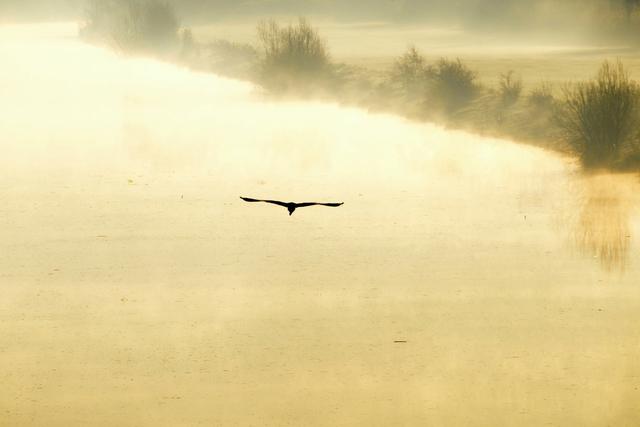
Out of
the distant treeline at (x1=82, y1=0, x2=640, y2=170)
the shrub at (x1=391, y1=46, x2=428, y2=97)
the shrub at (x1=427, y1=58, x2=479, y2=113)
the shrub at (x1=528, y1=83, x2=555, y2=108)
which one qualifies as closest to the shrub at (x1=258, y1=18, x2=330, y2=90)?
the distant treeline at (x1=82, y1=0, x2=640, y2=170)

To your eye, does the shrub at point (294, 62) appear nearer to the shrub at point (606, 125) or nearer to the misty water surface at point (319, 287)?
the misty water surface at point (319, 287)

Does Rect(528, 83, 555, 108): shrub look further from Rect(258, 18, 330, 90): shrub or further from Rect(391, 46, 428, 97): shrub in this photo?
Rect(258, 18, 330, 90): shrub

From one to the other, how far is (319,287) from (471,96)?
1556cm

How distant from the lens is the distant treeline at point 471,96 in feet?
65.4

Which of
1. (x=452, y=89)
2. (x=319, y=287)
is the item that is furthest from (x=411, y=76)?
(x=319, y=287)

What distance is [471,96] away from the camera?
88.5ft

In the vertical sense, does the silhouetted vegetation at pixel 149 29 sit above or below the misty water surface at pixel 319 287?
above

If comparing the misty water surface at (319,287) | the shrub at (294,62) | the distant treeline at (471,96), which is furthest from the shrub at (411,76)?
the misty water surface at (319,287)

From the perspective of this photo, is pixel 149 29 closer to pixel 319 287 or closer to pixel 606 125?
pixel 606 125

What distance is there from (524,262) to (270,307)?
3284 mm

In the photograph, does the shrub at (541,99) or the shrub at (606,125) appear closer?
the shrub at (606,125)

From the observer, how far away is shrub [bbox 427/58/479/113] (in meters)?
26.9

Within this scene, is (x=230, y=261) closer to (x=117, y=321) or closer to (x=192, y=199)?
(x=117, y=321)

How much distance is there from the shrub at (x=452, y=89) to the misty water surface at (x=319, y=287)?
12.2 ft
